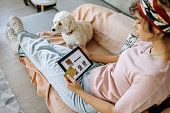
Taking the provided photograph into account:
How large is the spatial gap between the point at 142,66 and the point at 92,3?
1267 millimetres

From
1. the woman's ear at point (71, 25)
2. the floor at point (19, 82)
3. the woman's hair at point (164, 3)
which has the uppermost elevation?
the woman's hair at point (164, 3)

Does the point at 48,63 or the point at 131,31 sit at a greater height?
the point at 131,31

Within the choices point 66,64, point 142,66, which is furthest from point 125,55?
point 66,64

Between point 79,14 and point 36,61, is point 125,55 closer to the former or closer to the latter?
point 36,61

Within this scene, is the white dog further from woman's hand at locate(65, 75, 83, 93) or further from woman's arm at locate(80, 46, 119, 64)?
woman's hand at locate(65, 75, 83, 93)

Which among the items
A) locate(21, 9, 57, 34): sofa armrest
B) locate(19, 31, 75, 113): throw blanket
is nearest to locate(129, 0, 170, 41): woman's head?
locate(19, 31, 75, 113): throw blanket

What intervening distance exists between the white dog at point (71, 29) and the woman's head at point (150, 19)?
0.83 metres

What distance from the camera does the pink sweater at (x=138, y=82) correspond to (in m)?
0.62

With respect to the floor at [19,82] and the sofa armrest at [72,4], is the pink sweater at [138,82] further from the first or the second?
the sofa armrest at [72,4]

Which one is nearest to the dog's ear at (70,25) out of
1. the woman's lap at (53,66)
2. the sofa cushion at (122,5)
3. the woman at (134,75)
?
the woman's lap at (53,66)

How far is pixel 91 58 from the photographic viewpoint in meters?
1.23

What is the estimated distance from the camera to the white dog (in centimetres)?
139

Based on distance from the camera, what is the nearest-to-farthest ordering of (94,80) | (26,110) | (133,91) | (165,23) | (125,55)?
1. (165,23)
2. (133,91)
3. (125,55)
4. (94,80)
5. (26,110)

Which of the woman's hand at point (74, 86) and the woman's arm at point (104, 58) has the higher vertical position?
the woman's arm at point (104, 58)
